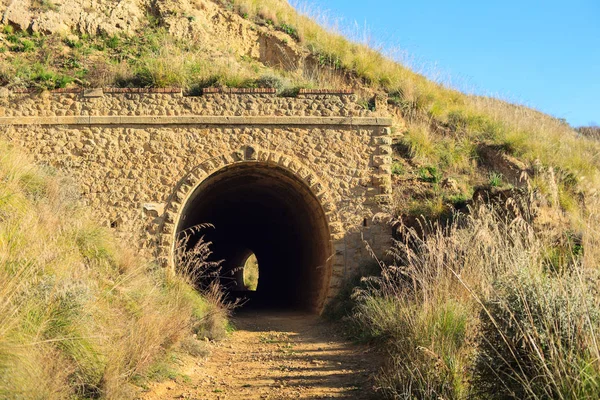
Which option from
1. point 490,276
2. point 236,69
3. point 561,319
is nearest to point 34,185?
point 236,69

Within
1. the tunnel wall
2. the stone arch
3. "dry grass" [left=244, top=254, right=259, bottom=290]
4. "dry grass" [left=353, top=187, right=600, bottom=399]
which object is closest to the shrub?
"dry grass" [left=353, top=187, right=600, bottom=399]

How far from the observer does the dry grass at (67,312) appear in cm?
438

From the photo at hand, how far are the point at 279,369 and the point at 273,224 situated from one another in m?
10.5

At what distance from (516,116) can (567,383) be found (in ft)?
44.7

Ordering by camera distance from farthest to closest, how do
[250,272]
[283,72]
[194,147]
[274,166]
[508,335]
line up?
[250,272] → [283,72] → [274,166] → [194,147] → [508,335]

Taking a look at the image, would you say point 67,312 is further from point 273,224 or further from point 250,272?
point 250,272

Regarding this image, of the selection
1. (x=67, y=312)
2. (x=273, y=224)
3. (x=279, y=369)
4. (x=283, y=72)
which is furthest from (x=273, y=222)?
(x=67, y=312)

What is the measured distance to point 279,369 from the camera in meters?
7.32

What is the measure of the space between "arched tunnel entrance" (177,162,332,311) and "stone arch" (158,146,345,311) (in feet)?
0.56

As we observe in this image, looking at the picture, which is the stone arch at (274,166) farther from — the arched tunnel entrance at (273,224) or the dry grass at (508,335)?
the dry grass at (508,335)

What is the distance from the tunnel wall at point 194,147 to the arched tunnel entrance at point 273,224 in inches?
15.4

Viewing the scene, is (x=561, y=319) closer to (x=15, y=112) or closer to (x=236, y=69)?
(x=236, y=69)

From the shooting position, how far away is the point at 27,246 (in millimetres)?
5660

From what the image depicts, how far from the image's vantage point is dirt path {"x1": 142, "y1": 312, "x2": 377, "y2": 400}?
242 inches
